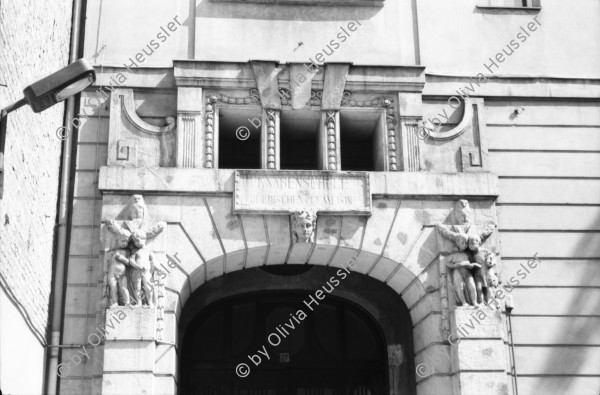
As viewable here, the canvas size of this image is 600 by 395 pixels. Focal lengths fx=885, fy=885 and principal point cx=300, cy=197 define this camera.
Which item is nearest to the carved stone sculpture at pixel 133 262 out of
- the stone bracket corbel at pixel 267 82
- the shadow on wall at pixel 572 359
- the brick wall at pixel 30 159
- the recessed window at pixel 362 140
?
the brick wall at pixel 30 159

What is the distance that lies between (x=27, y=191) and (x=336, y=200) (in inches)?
221

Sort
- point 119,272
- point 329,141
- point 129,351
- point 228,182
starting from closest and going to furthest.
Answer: point 129,351, point 119,272, point 228,182, point 329,141

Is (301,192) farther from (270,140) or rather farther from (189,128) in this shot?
(189,128)

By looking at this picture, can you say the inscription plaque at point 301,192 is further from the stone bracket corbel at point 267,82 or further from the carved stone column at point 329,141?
the stone bracket corbel at point 267,82

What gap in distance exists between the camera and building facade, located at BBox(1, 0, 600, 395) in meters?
16.3

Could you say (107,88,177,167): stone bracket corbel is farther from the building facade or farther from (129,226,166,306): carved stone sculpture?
(129,226,166,306): carved stone sculpture

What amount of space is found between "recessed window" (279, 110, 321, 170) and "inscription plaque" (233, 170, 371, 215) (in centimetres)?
148

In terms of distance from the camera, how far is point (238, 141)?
18.6 meters

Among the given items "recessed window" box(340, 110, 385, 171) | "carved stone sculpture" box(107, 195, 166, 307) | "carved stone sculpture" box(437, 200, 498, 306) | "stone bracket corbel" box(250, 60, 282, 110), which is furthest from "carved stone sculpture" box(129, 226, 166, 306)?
"carved stone sculpture" box(437, 200, 498, 306)

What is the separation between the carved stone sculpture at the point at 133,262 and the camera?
622 inches

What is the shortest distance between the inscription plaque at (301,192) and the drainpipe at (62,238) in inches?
129

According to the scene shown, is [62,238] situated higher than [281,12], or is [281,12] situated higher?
[281,12]

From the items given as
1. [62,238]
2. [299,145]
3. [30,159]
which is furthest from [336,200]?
[30,159]

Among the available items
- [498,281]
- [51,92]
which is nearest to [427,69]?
[498,281]
